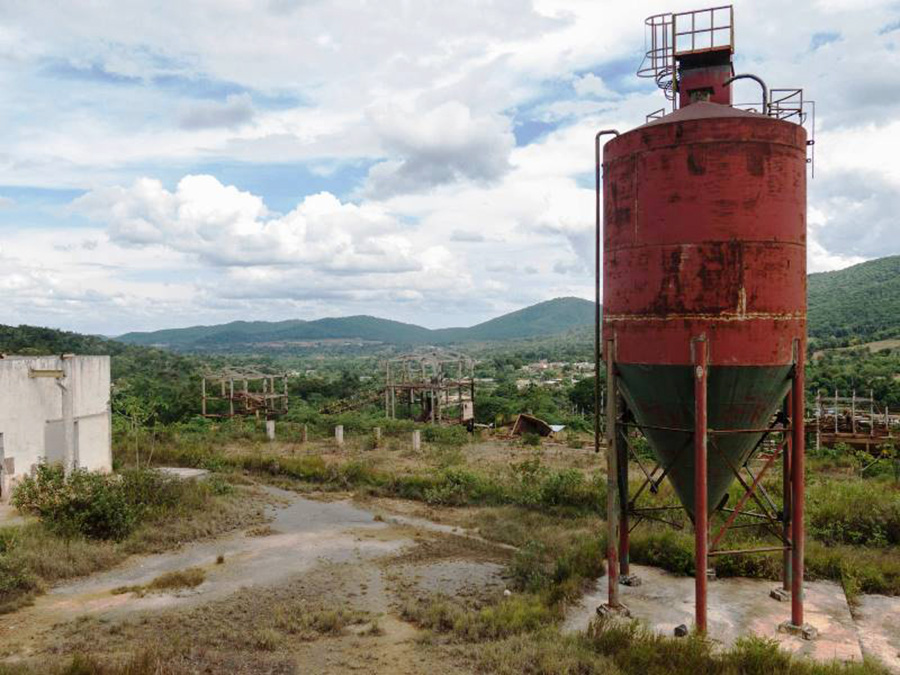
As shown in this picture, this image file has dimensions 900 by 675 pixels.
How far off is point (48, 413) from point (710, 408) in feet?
60.3

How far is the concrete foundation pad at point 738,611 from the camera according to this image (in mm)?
8984

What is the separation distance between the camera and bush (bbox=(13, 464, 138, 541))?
1479cm

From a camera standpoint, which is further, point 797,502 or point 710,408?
point 797,502

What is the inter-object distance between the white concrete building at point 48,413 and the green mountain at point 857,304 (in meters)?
72.9

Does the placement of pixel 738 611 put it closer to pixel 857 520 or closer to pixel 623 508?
pixel 623 508

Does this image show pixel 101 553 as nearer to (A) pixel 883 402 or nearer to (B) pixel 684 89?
(B) pixel 684 89

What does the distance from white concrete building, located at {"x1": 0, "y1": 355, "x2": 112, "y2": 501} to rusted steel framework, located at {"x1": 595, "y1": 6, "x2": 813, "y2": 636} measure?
51.8 ft

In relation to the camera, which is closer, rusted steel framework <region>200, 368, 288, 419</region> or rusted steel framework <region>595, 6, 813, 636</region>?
rusted steel framework <region>595, 6, 813, 636</region>

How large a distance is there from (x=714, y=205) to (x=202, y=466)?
2136 centimetres

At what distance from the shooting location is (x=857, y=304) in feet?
292

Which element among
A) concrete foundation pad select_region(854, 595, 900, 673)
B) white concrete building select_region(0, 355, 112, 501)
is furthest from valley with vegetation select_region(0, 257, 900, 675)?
white concrete building select_region(0, 355, 112, 501)

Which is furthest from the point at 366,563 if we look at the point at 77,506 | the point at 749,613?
the point at 749,613

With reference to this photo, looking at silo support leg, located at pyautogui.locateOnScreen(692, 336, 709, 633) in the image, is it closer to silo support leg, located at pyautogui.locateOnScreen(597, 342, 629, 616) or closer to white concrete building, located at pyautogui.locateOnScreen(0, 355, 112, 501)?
silo support leg, located at pyautogui.locateOnScreen(597, 342, 629, 616)

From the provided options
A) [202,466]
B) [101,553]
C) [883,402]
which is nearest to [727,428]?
[101,553]
